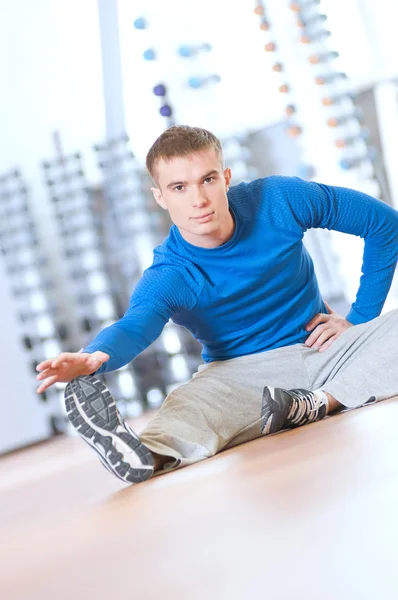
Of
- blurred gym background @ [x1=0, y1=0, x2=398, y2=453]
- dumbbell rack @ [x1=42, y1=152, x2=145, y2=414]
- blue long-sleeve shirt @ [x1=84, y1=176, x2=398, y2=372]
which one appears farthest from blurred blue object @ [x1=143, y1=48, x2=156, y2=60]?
blue long-sleeve shirt @ [x1=84, y1=176, x2=398, y2=372]

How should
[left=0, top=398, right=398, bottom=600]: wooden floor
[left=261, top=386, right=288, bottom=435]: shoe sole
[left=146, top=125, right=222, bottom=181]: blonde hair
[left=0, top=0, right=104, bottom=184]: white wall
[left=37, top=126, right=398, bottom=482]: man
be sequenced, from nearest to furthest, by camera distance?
1. [left=0, top=398, right=398, bottom=600]: wooden floor
2. [left=261, top=386, right=288, bottom=435]: shoe sole
3. [left=37, top=126, right=398, bottom=482]: man
4. [left=146, top=125, right=222, bottom=181]: blonde hair
5. [left=0, top=0, right=104, bottom=184]: white wall

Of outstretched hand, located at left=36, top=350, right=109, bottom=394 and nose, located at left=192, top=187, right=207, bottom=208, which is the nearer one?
outstretched hand, located at left=36, top=350, right=109, bottom=394

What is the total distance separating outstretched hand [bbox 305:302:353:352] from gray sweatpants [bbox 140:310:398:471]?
0.02m

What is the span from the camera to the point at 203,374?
2129 mm

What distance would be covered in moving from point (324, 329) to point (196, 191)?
1.45ft

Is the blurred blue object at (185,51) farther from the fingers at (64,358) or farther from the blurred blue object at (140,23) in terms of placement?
the fingers at (64,358)

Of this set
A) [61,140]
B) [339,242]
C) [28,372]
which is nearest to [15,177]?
[61,140]

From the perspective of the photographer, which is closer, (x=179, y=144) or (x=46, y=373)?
(x=46, y=373)

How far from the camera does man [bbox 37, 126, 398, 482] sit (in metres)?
1.93

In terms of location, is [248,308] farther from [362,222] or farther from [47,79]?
[47,79]

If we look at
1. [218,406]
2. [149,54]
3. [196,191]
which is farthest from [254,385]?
[149,54]

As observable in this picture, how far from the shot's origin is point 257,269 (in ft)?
6.89

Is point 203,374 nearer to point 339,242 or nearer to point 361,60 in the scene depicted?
point 339,242

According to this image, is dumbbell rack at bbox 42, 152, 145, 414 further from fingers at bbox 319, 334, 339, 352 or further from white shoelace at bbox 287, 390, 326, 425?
white shoelace at bbox 287, 390, 326, 425
